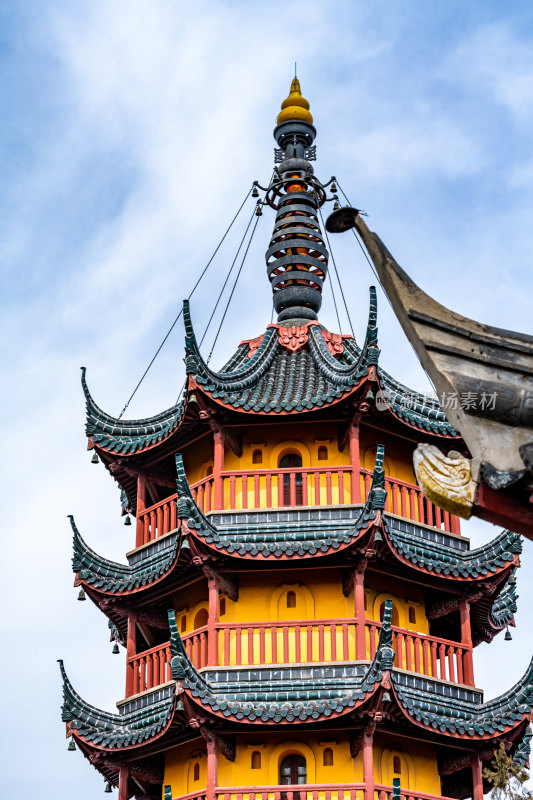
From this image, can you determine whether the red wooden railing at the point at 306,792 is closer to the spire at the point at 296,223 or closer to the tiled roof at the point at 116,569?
the tiled roof at the point at 116,569

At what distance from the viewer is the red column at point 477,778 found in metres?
19.2

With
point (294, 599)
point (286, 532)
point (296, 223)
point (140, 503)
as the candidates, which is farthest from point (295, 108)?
point (294, 599)

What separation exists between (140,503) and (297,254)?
5.90 meters

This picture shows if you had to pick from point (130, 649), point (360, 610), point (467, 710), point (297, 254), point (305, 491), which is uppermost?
point (297, 254)

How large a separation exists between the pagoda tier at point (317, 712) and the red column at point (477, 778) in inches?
3.5

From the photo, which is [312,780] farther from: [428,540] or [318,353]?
[318,353]

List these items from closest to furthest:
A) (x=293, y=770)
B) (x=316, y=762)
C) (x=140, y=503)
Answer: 1. (x=316, y=762)
2. (x=293, y=770)
3. (x=140, y=503)

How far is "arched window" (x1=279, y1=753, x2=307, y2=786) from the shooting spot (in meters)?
18.8

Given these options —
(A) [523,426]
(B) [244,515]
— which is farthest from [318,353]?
(A) [523,426]

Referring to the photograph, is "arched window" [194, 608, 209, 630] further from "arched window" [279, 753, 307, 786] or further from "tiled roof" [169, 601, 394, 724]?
"arched window" [279, 753, 307, 786]

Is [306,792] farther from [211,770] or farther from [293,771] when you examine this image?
[211,770]

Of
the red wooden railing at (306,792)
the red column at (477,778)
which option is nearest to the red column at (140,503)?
A: the red wooden railing at (306,792)

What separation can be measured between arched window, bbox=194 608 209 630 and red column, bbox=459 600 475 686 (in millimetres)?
3945

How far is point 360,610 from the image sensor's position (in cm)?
1908
